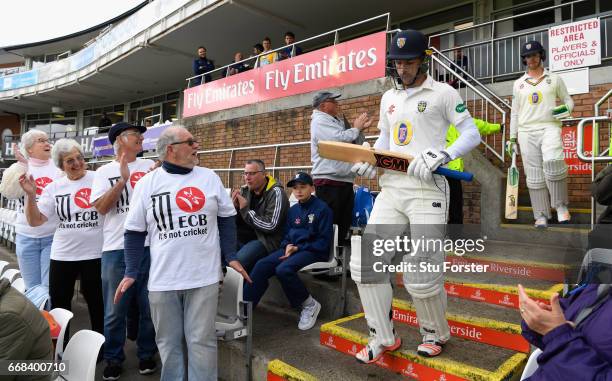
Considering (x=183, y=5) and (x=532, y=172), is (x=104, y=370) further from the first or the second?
(x=183, y=5)

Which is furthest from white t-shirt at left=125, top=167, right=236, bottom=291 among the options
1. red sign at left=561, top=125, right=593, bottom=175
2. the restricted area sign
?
the restricted area sign

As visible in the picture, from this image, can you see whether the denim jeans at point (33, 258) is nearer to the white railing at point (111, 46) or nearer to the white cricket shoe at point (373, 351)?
the white cricket shoe at point (373, 351)

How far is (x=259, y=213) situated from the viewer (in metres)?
4.45

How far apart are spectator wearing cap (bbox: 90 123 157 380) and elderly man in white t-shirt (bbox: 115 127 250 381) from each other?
742 mm

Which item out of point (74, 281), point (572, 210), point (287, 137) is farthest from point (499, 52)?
point (74, 281)

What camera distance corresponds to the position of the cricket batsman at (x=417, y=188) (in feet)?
8.15

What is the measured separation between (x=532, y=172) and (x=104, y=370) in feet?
16.1

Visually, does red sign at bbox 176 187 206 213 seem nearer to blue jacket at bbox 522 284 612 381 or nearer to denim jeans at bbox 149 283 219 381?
denim jeans at bbox 149 283 219 381

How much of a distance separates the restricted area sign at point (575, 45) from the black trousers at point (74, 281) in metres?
6.71

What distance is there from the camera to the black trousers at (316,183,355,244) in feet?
14.6

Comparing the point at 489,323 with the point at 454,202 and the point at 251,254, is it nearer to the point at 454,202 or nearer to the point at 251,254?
the point at 454,202

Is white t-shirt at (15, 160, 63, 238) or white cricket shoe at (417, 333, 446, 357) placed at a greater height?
white t-shirt at (15, 160, 63, 238)

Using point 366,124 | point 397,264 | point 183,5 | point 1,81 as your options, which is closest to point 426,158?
point 397,264

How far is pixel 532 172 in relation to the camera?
4.87 meters
